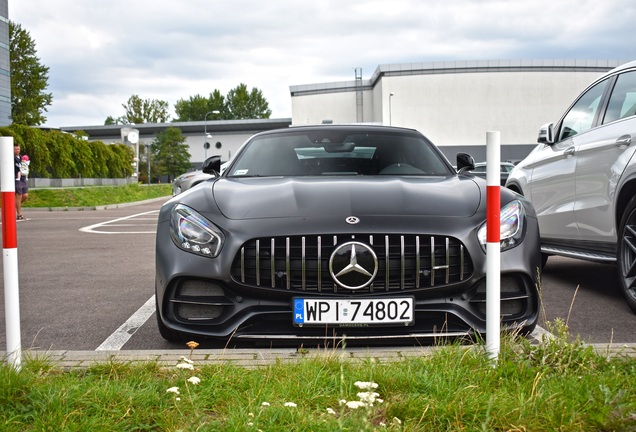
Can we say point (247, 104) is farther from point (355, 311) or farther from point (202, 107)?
point (355, 311)

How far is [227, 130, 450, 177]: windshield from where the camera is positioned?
484cm

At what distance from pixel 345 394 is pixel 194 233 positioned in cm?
134

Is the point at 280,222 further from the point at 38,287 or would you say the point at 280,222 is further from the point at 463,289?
the point at 38,287

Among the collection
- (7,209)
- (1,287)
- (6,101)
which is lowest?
(1,287)

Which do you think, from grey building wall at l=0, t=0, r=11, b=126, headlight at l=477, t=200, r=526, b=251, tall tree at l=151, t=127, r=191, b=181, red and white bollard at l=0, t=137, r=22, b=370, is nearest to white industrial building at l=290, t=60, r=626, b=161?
tall tree at l=151, t=127, r=191, b=181

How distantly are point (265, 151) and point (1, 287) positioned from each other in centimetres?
328

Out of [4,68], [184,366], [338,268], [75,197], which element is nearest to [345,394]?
[184,366]

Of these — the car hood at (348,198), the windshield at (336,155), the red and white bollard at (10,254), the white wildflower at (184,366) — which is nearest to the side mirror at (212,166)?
the windshield at (336,155)

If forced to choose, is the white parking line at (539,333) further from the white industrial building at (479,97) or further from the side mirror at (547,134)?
the white industrial building at (479,97)

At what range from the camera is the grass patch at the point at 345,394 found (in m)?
2.38

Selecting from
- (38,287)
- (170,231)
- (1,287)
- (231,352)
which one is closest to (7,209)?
(170,231)

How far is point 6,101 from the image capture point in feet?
182

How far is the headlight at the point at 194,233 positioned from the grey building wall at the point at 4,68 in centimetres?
5648

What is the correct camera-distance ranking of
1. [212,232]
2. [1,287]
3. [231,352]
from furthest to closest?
[1,287] < [212,232] < [231,352]
